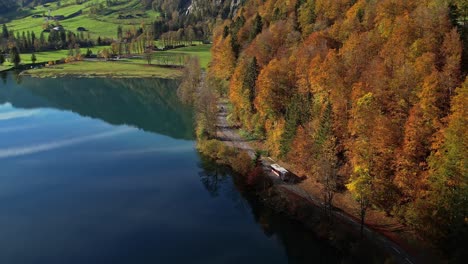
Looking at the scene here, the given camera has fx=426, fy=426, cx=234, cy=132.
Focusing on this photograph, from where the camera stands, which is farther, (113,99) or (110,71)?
(110,71)

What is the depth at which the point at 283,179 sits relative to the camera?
62.0 meters

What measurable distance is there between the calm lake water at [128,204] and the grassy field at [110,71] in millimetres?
72157

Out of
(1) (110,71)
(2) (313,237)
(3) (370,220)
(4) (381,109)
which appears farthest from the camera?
(1) (110,71)

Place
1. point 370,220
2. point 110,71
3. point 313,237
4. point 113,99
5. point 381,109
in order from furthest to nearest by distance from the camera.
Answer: point 110,71 → point 113,99 → point 381,109 → point 370,220 → point 313,237

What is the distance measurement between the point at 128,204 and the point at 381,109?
3617cm

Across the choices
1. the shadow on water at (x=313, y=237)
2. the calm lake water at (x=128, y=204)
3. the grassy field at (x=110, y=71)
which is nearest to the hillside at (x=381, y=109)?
the shadow on water at (x=313, y=237)

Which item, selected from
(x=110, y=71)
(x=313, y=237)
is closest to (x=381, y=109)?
(x=313, y=237)

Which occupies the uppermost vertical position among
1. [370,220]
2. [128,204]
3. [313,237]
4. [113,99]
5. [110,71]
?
[370,220]

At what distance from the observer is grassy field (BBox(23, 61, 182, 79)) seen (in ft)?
579

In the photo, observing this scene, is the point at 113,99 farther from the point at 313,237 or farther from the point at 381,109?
the point at 313,237

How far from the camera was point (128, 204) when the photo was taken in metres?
59.1

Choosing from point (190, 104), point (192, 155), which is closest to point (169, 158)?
point (192, 155)

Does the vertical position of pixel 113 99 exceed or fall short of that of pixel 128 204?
it falls short

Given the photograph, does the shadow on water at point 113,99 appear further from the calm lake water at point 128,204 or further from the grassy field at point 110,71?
the grassy field at point 110,71
